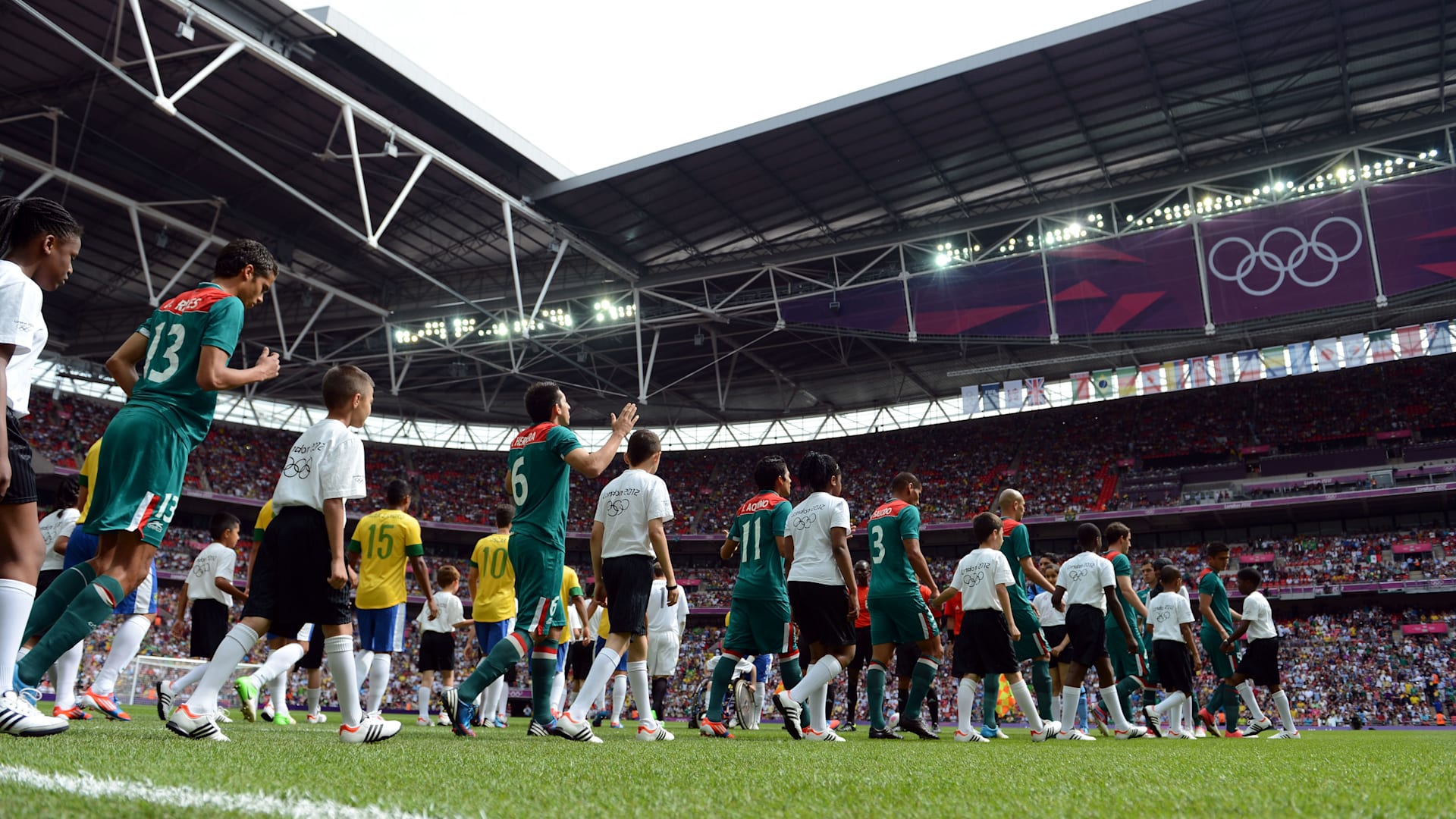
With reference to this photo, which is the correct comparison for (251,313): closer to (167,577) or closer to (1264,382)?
(167,577)

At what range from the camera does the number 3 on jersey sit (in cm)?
425

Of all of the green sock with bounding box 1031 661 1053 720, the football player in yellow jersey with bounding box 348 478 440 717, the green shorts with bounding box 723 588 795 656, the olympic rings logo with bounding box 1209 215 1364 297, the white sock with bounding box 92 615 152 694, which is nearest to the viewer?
the white sock with bounding box 92 615 152 694

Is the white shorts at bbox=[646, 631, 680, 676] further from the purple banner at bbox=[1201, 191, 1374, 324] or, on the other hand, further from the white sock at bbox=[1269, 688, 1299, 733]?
the purple banner at bbox=[1201, 191, 1374, 324]

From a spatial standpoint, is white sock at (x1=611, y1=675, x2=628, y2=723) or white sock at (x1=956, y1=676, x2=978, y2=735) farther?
white sock at (x1=611, y1=675, x2=628, y2=723)

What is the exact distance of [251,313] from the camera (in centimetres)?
2900

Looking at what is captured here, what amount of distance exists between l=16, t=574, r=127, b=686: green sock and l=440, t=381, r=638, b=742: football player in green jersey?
2152mm

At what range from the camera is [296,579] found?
472 cm

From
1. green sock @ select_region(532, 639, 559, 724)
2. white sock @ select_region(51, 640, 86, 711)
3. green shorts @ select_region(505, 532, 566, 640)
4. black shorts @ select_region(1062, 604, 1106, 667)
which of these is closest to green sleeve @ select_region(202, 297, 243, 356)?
green shorts @ select_region(505, 532, 566, 640)

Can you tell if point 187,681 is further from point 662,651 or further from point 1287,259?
point 1287,259

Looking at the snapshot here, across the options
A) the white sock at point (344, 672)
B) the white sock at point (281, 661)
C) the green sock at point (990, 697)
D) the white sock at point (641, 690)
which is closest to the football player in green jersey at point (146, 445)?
the white sock at point (344, 672)

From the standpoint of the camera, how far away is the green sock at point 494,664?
572 centimetres

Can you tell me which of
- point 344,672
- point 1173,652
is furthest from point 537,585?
point 1173,652

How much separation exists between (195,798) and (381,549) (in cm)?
544

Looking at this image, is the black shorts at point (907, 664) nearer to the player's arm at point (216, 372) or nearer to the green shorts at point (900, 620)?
the green shorts at point (900, 620)
